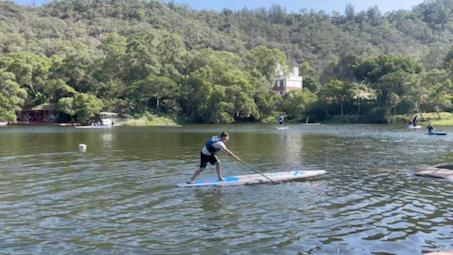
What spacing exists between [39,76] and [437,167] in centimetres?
9160

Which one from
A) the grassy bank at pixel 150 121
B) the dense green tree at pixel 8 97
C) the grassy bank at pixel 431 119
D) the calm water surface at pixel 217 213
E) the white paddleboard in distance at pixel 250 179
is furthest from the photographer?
the dense green tree at pixel 8 97

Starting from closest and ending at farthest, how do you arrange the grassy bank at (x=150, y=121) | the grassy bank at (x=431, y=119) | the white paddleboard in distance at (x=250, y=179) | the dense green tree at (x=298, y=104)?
the white paddleboard in distance at (x=250, y=179)
the grassy bank at (x=431, y=119)
the grassy bank at (x=150, y=121)
the dense green tree at (x=298, y=104)

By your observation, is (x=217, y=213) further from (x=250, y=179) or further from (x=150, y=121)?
(x=150, y=121)

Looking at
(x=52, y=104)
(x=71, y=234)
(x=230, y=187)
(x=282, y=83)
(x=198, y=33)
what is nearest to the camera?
(x=71, y=234)

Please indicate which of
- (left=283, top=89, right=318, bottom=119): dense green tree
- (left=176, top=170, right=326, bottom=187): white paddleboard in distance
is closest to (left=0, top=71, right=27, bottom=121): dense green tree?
(left=283, top=89, right=318, bottom=119): dense green tree

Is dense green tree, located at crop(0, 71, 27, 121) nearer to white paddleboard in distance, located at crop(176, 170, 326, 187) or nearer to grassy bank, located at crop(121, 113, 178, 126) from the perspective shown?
grassy bank, located at crop(121, 113, 178, 126)

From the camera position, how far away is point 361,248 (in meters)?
8.67

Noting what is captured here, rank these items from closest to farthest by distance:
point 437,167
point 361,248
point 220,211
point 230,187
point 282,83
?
1. point 361,248
2. point 220,211
3. point 230,187
4. point 437,167
5. point 282,83

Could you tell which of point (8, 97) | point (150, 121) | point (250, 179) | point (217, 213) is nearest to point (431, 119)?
point (150, 121)

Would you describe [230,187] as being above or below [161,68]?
below

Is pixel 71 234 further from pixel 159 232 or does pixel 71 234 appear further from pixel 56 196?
pixel 56 196

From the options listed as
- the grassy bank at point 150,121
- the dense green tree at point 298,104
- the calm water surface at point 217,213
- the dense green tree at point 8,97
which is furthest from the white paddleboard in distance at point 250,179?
the dense green tree at point 8,97

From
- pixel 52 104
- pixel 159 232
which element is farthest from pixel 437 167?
pixel 52 104

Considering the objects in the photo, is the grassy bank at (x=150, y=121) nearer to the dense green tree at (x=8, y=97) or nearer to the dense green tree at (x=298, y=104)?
the dense green tree at (x=8, y=97)
